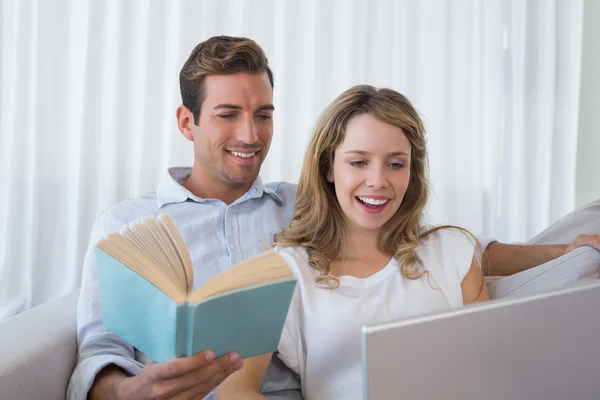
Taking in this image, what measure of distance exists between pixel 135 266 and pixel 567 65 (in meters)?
3.40

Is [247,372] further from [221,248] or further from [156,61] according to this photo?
[156,61]

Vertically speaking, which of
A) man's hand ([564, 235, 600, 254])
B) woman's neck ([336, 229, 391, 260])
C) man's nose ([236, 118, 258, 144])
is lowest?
woman's neck ([336, 229, 391, 260])

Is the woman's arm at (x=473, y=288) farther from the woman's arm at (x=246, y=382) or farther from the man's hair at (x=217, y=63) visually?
the man's hair at (x=217, y=63)

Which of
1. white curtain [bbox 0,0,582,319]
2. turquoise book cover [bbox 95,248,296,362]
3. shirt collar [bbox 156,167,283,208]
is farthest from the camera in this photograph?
white curtain [bbox 0,0,582,319]

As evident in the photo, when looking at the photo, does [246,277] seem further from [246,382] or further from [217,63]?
[217,63]

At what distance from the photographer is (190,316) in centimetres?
100

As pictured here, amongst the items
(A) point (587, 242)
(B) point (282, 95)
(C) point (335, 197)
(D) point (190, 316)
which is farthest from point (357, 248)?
(B) point (282, 95)

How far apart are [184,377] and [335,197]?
2.37ft

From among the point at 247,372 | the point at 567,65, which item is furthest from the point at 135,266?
the point at 567,65

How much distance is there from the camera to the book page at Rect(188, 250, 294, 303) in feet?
3.36

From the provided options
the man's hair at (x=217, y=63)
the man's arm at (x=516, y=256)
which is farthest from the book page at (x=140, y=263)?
the man's arm at (x=516, y=256)

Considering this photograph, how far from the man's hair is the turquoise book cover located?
0.85 meters

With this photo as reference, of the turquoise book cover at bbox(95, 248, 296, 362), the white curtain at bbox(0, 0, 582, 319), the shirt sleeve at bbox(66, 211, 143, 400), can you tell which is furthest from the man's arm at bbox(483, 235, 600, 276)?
the white curtain at bbox(0, 0, 582, 319)

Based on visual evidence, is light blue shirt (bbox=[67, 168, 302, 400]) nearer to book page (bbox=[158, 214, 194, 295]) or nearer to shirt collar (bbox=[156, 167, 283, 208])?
shirt collar (bbox=[156, 167, 283, 208])
